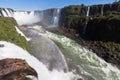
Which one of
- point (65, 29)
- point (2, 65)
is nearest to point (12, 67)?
point (2, 65)

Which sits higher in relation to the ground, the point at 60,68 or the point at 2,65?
the point at 2,65

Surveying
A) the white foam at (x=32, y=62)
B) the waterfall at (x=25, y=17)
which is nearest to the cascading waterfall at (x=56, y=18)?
the waterfall at (x=25, y=17)

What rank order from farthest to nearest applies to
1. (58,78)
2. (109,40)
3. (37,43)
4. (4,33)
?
(109,40) < (37,43) < (4,33) < (58,78)

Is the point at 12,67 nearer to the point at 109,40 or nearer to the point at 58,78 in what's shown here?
the point at 58,78

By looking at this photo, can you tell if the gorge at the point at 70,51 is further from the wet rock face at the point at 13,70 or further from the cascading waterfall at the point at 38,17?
the wet rock face at the point at 13,70

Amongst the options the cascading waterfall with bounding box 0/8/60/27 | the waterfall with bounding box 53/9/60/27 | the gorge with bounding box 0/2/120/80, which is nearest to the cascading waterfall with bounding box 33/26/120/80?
the gorge with bounding box 0/2/120/80

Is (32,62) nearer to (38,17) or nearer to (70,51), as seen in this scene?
(70,51)
